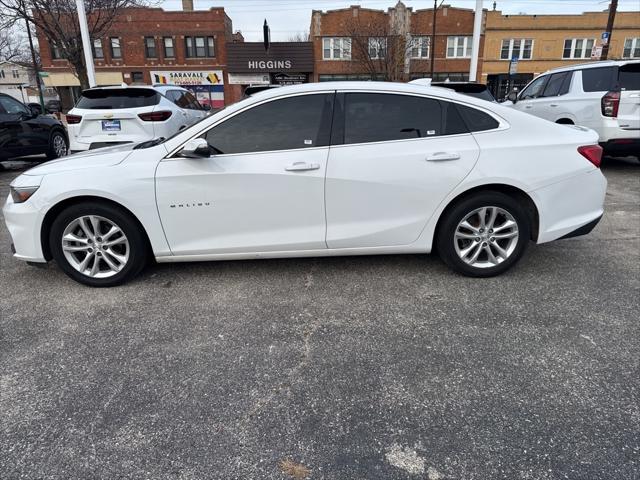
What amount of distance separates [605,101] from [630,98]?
0.36 metres

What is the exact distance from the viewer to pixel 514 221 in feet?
12.1

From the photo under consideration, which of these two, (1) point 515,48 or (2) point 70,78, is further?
(1) point 515,48

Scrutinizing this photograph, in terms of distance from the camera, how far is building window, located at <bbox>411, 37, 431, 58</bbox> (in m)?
39.0

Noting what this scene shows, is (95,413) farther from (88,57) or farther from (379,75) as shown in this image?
(379,75)

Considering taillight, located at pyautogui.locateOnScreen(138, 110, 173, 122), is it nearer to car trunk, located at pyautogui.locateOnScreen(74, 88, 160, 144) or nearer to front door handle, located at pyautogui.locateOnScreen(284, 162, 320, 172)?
car trunk, located at pyautogui.locateOnScreen(74, 88, 160, 144)

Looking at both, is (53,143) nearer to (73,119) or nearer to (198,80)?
(73,119)

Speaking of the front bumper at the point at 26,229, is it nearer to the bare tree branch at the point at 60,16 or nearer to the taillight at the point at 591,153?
the taillight at the point at 591,153

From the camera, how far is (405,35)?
124 feet

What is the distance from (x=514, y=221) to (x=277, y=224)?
1.96 meters

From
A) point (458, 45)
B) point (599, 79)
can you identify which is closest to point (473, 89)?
point (599, 79)

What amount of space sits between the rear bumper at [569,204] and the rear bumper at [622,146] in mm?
4820

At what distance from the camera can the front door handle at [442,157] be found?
3.54 metres

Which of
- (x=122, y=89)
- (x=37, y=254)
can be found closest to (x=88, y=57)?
(x=122, y=89)

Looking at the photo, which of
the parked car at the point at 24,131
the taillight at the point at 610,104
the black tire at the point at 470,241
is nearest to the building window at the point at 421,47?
the taillight at the point at 610,104
